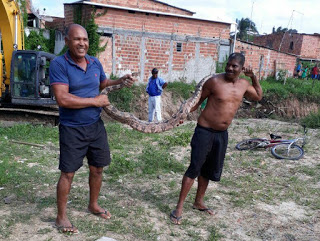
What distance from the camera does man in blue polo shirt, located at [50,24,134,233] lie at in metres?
2.91

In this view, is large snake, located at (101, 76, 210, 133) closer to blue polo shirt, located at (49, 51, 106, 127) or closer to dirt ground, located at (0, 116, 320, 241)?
blue polo shirt, located at (49, 51, 106, 127)

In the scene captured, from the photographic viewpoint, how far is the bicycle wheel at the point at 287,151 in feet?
21.2

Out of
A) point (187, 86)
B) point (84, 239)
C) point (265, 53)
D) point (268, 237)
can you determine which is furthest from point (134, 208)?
point (265, 53)

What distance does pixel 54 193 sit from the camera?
420cm

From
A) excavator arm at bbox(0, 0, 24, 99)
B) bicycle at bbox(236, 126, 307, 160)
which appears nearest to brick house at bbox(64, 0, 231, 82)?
excavator arm at bbox(0, 0, 24, 99)

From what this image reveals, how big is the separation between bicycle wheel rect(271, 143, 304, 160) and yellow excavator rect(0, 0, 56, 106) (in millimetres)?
6126

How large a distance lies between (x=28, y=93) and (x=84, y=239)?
596cm

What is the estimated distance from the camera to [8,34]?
8.22 meters

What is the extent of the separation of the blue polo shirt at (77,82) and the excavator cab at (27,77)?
17.3 feet

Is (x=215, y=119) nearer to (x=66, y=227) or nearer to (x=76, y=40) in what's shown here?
(x=76, y=40)

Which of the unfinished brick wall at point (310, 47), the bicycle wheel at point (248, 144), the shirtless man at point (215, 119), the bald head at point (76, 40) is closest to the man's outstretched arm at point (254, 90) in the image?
the shirtless man at point (215, 119)

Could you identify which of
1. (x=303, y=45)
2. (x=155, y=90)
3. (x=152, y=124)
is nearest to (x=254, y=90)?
(x=152, y=124)

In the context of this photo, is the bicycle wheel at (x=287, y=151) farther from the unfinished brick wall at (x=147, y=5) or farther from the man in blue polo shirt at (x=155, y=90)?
the unfinished brick wall at (x=147, y=5)

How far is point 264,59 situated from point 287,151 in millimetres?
10719
